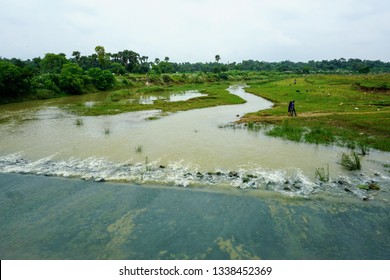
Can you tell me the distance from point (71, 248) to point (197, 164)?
8.60m

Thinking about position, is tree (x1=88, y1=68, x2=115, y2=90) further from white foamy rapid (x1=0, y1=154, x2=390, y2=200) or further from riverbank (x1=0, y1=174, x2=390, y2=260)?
riverbank (x1=0, y1=174, x2=390, y2=260)

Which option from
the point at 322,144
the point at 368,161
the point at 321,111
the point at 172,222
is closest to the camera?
the point at 172,222

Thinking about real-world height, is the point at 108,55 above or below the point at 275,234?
above

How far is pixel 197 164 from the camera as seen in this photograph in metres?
16.0

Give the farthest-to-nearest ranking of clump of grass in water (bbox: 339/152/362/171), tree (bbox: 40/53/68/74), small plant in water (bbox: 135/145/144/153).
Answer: tree (bbox: 40/53/68/74), small plant in water (bbox: 135/145/144/153), clump of grass in water (bbox: 339/152/362/171)

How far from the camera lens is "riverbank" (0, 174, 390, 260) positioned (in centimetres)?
882

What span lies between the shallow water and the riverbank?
1334 mm

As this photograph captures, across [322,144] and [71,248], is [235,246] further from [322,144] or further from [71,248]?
[322,144]

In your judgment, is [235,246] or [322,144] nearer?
[235,246]

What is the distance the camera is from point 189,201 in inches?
469

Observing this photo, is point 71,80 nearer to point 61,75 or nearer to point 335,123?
point 61,75

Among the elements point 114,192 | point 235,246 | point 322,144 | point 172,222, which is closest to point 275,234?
point 235,246

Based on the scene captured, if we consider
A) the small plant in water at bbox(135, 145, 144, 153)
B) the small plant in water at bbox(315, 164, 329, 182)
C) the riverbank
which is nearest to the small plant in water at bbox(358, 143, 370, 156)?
the small plant in water at bbox(315, 164, 329, 182)

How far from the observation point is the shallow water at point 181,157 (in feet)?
45.0
